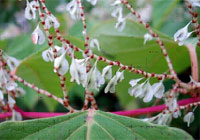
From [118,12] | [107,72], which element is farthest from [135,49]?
[107,72]

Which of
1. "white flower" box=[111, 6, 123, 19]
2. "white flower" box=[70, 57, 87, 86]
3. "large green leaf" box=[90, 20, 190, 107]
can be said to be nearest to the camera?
"white flower" box=[70, 57, 87, 86]

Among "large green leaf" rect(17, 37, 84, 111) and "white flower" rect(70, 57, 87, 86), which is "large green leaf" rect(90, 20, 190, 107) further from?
"white flower" rect(70, 57, 87, 86)

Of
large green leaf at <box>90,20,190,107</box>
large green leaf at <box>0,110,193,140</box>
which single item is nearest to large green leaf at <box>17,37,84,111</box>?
large green leaf at <box>90,20,190,107</box>

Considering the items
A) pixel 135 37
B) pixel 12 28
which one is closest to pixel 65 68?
pixel 135 37

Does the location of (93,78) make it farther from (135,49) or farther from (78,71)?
(135,49)

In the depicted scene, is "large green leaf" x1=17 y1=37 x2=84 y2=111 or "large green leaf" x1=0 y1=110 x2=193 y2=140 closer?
"large green leaf" x1=0 y1=110 x2=193 y2=140

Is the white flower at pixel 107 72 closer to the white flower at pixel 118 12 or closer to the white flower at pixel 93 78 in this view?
the white flower at pixel 93 78

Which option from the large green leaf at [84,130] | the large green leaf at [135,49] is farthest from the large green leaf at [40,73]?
the large green leaf at [84,130]
